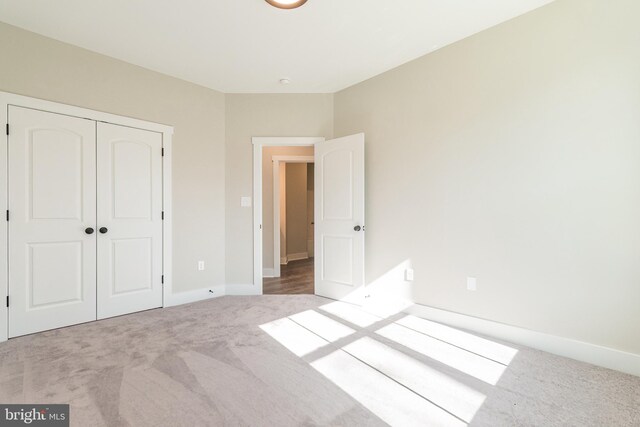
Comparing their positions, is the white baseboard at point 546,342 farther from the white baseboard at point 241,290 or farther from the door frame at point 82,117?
the door frame at point 82,117

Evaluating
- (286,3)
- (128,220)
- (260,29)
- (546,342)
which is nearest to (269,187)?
(128,220)

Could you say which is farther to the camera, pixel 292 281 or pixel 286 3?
pixel 292 281

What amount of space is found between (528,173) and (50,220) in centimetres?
433

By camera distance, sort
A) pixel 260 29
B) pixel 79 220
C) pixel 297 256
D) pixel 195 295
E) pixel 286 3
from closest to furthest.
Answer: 1. pixel 286 3
2. pixel 260 29
3. pixel 79 220
4. pixel 195 295
5. pixel 297 256

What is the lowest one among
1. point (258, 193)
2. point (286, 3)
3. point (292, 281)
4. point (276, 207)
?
point (292, 281)

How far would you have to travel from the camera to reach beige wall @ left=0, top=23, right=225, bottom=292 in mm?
2766

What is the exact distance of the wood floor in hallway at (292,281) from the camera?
4430 mm

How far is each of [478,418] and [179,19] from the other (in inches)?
140

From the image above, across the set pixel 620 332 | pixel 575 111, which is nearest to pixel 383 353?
pixel 620 332

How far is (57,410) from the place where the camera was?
1.71 m

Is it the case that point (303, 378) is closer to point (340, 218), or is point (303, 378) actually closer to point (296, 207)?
point (340, 218)

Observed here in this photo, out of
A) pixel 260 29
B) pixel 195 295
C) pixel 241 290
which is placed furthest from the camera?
pixel 241 290

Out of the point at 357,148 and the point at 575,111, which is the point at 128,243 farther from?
the point at 575,111

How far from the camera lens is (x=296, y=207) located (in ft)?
22.9
